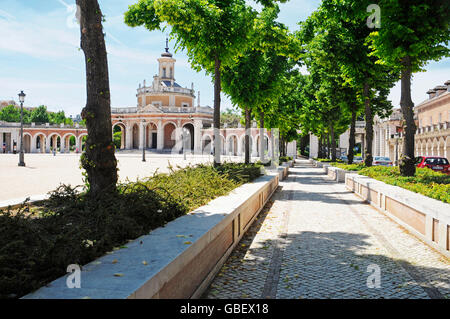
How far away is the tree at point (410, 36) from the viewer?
11.8 m

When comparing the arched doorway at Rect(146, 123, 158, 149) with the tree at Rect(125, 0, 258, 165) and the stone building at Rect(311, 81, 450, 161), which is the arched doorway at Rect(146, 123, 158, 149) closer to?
the stone building at Rect(311, 81, 450, 161)

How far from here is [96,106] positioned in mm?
6805

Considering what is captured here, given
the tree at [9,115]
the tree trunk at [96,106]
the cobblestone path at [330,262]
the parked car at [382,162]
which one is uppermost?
the tree at [9,115]

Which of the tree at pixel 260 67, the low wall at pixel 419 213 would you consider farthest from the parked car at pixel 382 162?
the low wall at pixel 419 213

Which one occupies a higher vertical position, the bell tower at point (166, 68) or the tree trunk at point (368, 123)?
the bell tower at point (166, 68)

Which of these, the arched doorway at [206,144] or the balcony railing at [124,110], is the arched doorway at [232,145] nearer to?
the arched doorway at [206,144]

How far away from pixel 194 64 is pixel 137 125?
65980 millimetres

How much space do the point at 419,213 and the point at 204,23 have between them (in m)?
8.90

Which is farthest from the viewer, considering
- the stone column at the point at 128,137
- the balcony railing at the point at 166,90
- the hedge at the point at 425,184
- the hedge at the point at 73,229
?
the balcony railing at the point at 166,90

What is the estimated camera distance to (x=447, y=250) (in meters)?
6.26

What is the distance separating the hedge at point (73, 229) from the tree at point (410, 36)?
8672 mm
